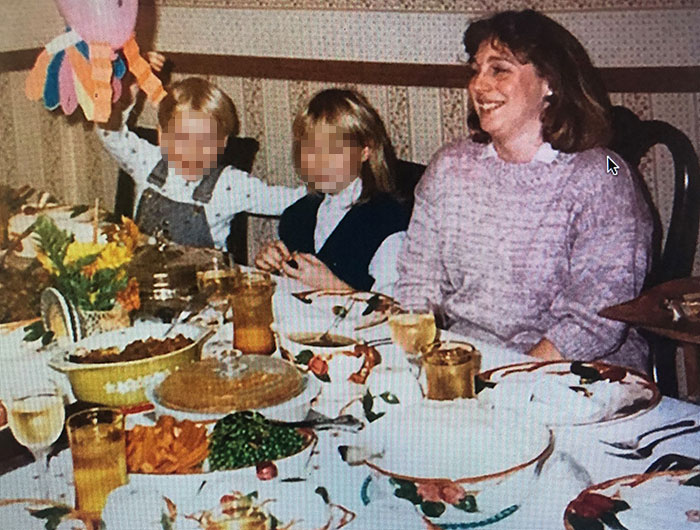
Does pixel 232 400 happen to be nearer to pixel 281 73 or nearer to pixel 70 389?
pixel 70 389

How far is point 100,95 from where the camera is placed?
1432mm

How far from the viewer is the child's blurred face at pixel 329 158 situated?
1.30m

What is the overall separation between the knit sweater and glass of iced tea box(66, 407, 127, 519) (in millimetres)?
592

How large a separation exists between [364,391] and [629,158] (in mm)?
463

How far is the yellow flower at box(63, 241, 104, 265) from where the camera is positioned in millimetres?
1088

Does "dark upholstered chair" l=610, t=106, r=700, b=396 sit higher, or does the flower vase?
"dark upholstered chair" l=610, t=106, r=700, b=396

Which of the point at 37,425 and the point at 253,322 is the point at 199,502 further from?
the point at 253,322

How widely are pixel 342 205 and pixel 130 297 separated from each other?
39cm

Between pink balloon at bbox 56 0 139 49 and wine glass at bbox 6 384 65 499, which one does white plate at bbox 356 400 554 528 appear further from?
pink balloon at bbox 56 0 139 49

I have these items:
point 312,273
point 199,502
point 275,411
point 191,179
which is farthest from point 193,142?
point 199,502

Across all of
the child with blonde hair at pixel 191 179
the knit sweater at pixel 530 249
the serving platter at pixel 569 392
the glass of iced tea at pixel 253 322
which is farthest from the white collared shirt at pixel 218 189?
the serving platter at pixel 569 392

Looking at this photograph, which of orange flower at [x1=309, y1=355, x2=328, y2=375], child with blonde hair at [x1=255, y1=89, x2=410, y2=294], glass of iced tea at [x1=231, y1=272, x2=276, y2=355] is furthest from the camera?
child with blonde hair at [x1=255, y1=89, x2=410, y2=294]

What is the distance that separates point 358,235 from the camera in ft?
4.44

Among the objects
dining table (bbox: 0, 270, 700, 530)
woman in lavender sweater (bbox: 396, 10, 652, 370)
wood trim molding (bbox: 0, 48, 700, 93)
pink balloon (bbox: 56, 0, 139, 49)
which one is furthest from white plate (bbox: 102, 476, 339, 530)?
pink balloon (bbox: 56, 0, 139, 49)
